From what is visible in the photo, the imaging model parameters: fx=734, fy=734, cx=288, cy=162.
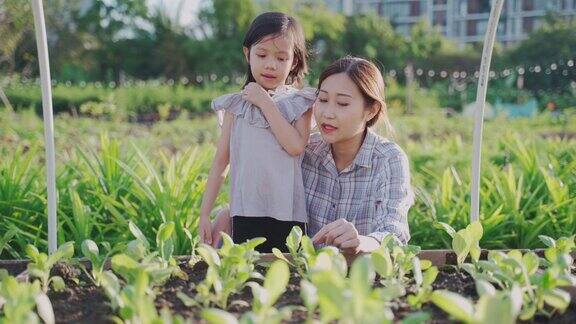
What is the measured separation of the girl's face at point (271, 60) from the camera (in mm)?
1926

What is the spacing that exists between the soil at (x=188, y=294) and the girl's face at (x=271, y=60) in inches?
22.8

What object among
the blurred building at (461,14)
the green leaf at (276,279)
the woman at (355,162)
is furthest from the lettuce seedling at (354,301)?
the blurred building at (461,14)

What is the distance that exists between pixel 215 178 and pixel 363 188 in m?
0.41

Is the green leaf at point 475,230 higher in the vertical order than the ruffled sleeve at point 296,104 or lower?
lower

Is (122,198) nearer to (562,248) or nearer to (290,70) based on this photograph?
(290,70)

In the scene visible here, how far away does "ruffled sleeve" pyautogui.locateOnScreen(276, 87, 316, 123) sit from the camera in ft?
6.37

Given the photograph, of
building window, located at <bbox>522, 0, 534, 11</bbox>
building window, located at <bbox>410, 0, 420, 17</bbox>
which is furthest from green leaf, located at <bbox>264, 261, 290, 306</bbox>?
building window, located at <bbox>410, 0, 420, 17</bbox>

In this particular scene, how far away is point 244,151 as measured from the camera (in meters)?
1.98

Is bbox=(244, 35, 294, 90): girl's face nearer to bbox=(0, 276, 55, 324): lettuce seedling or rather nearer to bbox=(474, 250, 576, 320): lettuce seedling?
bbox=(474, 250, 576, 320): lettuce seedling

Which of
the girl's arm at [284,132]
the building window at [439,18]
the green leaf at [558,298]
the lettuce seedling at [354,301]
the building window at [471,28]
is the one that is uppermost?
the building window at [439,18]

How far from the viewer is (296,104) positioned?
1955 millimetres

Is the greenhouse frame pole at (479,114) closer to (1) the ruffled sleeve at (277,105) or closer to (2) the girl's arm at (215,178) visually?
(1) the ruffled sleeve at (277,105)

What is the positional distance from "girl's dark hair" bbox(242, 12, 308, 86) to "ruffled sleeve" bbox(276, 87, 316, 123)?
129 mm

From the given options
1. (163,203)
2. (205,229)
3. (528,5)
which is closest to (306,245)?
(205,229)
